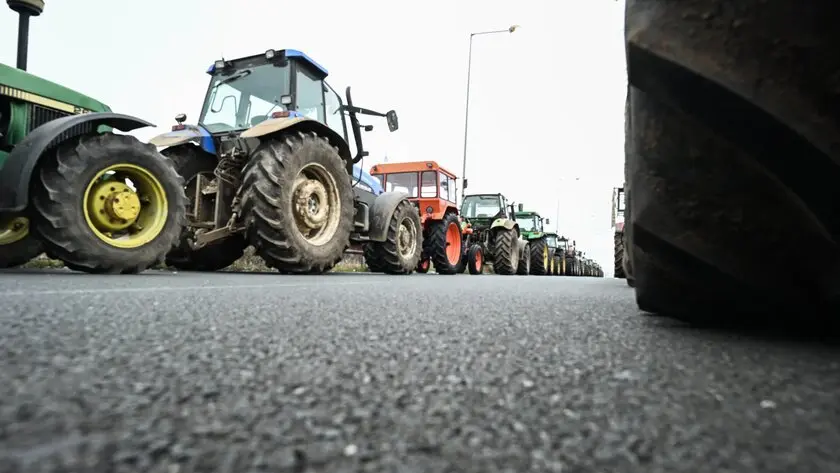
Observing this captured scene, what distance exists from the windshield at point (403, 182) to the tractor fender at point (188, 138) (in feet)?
14.0

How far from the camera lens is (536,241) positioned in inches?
529

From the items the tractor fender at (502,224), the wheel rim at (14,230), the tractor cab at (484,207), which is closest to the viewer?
the wheel rim at (14,230)

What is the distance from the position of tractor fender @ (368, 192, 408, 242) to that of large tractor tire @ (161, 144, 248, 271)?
141 cm

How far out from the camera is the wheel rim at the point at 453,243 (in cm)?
831

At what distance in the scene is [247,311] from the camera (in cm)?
149

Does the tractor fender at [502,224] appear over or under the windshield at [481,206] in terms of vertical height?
under

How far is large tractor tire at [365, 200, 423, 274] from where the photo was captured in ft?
19.8

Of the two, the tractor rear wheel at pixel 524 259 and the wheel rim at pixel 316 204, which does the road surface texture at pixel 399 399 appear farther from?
the tractor rear wheel at pixel 524 259

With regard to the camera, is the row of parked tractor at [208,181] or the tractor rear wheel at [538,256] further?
the tractor rear wheel at [538,256]

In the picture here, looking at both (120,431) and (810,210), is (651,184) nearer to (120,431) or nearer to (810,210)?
(810,210)

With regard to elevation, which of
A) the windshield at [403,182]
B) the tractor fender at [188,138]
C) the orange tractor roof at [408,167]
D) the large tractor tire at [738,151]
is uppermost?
the orange tractor roof at [408,167]

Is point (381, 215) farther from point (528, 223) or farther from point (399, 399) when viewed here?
point (528, 223)


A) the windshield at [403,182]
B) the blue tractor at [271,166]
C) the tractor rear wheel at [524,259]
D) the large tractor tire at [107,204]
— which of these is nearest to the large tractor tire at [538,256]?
the tractor rear wheel at [524,259]

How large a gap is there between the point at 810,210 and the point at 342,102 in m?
5.15
